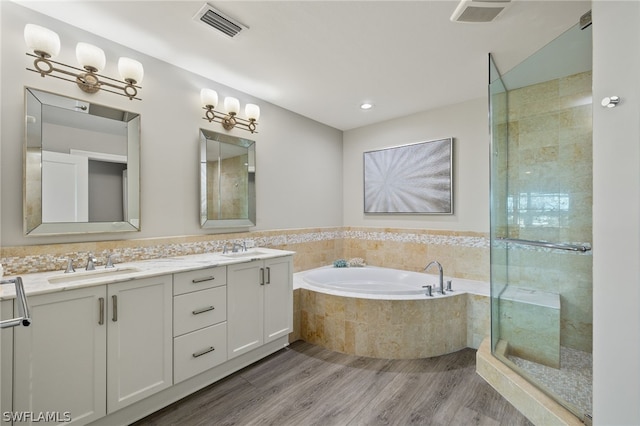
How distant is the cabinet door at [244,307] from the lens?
87.0 inches

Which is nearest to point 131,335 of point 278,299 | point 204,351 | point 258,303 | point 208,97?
point 204,351

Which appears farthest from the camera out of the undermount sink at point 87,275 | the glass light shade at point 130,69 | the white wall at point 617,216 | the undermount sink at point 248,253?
the undermount sink at point 248,253

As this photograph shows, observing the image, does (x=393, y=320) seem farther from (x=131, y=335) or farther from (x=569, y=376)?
(x=131, y=335)

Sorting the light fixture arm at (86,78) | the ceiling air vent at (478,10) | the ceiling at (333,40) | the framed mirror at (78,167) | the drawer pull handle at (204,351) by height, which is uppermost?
the ceiling at (333,40)

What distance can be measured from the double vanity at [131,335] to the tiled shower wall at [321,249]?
124 mm

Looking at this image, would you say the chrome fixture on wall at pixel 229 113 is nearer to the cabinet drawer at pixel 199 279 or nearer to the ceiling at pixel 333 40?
the ceiling at pixel 333 40

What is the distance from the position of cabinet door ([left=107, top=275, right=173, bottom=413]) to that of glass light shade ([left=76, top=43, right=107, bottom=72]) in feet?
4.72

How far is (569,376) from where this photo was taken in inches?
74.4

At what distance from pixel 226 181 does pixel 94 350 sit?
1678mm

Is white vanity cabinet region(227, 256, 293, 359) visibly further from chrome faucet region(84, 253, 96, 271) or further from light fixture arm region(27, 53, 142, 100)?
light fixture arm region(27, 53, 142, 100)

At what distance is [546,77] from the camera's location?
228cm

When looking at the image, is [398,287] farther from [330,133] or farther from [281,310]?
[330,133]

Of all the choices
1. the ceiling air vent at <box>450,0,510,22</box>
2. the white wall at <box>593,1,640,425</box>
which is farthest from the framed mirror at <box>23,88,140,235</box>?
the white wall at <box>593,1,640,425</box>

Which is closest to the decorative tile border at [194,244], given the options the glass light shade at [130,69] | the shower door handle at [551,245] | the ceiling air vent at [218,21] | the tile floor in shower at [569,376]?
the shower door handle at [551,245]
